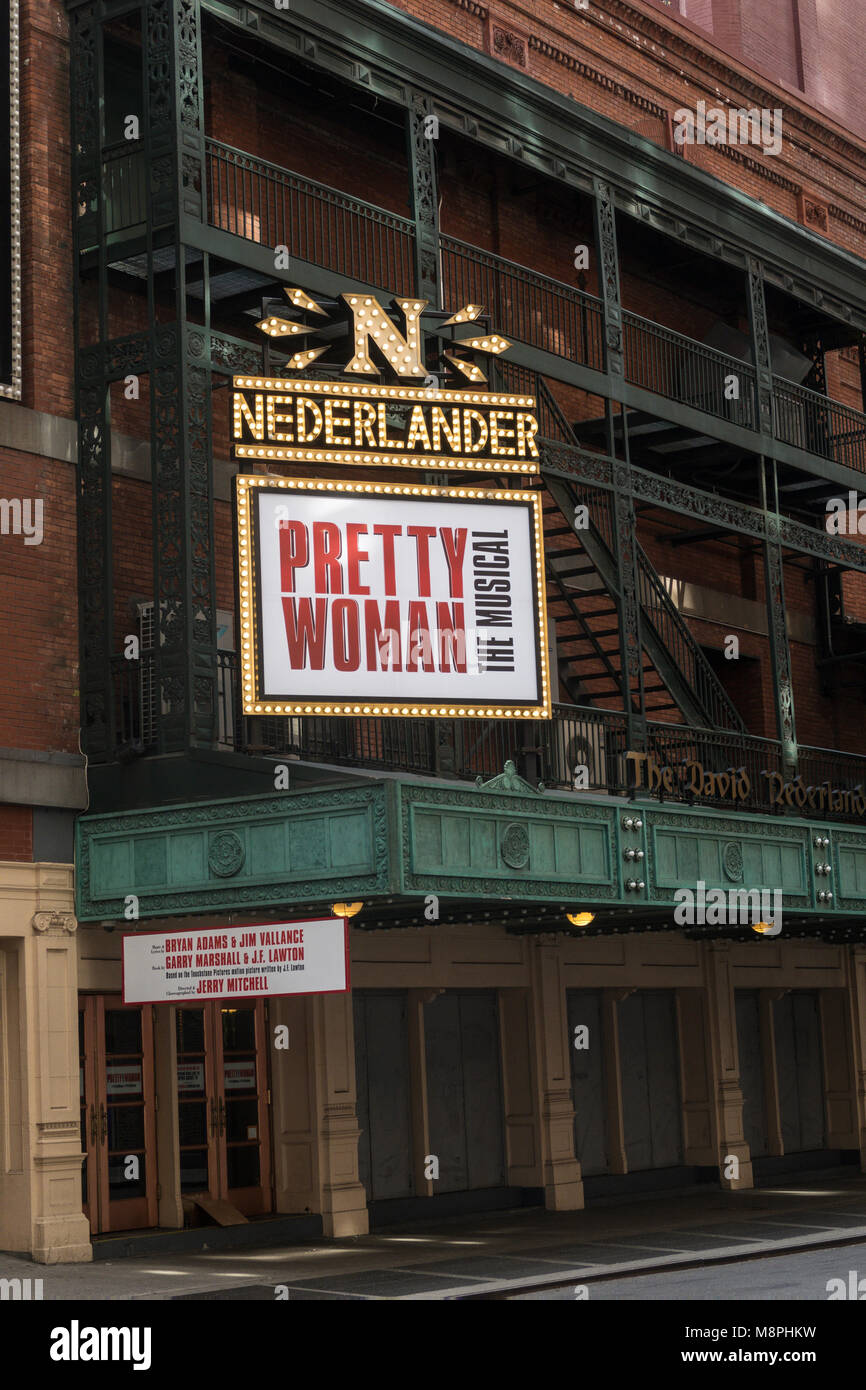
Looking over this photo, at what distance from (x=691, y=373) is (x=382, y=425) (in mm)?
10389

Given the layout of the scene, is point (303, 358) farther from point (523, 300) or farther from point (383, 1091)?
point (383, 1091)

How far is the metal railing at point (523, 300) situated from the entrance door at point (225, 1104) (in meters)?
9.05

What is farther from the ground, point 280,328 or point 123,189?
point 123,189

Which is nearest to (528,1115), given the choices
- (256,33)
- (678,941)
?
(678,941)

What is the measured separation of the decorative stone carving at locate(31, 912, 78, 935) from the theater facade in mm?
41

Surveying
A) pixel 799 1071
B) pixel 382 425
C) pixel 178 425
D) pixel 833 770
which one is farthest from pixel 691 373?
pixel 178 425

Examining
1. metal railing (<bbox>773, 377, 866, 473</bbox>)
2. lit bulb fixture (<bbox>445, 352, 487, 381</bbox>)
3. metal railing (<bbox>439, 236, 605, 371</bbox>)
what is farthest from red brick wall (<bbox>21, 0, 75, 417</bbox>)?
metal railing (<bbox>773, 377, 866, 473</bbox>)

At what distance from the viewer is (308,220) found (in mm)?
23016

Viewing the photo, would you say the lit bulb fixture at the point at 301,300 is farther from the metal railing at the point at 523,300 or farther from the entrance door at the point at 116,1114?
the entrance door at the point at 116,1114

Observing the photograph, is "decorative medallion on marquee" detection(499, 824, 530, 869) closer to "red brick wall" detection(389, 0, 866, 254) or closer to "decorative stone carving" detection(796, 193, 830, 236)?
"red brick wall" detection(389, 0, 866, 254)

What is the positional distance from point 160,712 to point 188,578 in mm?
1349

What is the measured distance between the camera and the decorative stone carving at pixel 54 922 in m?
18.7
